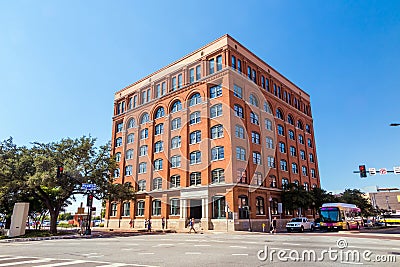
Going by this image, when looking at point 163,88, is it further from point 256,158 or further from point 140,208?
point 140,208

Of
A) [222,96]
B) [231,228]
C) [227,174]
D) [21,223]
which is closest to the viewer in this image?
[21,223]

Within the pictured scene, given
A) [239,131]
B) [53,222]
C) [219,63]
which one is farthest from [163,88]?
[53,222]

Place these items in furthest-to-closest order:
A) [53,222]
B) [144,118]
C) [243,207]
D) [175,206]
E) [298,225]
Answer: [144,118], [175,206], [243,207], [298,225], [53,222]

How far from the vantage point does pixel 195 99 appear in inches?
1673

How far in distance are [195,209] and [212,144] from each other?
8.80m

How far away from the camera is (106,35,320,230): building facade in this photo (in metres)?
36.9

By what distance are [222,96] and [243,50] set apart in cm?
919

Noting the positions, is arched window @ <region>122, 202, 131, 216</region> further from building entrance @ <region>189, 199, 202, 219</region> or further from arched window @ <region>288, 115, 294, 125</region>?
arched window @ <region>288, 115, 294, 125</region>

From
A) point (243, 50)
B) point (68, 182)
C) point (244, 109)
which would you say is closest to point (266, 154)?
point (244, 109)

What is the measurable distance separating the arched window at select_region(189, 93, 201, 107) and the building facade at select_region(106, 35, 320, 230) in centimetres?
20

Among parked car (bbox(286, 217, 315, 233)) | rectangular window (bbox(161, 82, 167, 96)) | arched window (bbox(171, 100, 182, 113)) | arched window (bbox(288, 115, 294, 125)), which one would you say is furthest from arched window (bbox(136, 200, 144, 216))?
arched window (bbox(288, 115, 294, 125))

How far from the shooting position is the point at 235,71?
4019 centimetres

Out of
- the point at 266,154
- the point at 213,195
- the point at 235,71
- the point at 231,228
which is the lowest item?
the point at 231,228

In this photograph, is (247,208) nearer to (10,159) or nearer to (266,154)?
(266,154)
